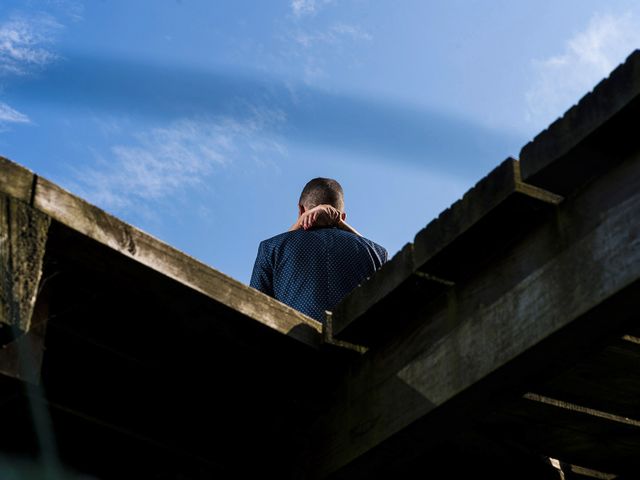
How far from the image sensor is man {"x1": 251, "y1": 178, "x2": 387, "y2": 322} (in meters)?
4.75

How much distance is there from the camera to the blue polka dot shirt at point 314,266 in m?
4.74

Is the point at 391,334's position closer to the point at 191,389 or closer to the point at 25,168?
the point at 191,389

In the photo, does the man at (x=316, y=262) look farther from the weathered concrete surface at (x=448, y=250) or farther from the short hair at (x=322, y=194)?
the weathered concrete surface at (x=448, y=250)

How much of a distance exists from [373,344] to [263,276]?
1621 millimetres

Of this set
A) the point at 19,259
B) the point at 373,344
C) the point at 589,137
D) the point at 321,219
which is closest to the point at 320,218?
the point at 321,219

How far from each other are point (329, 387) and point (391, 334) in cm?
35

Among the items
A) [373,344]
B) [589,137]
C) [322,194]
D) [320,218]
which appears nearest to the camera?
[589,137]

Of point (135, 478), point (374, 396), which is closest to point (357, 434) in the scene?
point (374, 396)

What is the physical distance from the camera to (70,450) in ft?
11.8

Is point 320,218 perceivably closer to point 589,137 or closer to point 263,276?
point 263,276

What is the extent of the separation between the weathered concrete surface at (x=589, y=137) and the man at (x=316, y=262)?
202cm

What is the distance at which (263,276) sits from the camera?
507 cm

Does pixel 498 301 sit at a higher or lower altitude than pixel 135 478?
higher

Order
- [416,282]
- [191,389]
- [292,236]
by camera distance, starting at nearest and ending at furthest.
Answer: [416,282] → [191,389] → [292,236]
